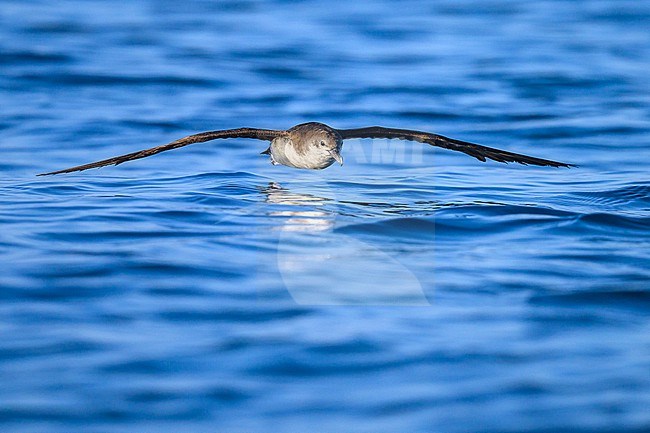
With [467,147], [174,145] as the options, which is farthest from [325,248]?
[467,147]

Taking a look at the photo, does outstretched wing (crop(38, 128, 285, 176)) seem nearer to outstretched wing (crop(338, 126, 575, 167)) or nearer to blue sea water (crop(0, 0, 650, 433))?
blue sea water (crop(0, 0, 650, 433))

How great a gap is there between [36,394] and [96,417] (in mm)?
401

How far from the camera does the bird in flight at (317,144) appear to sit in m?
8.70

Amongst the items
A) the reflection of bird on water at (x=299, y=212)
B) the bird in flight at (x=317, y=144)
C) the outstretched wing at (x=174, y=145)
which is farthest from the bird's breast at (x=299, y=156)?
the outstretched wing at (x=174, y=145)

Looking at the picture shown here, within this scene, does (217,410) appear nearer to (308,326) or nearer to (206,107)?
(308,326)

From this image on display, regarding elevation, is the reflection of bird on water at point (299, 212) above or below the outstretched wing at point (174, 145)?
below

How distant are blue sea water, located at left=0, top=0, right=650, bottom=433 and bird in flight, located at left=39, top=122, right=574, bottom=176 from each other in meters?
0.38

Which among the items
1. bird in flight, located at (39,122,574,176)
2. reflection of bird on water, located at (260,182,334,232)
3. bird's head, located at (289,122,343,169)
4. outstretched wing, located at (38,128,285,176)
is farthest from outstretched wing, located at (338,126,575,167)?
outstretched wing, located at (38,128,285,176)

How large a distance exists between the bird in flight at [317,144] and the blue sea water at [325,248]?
38 centimetres

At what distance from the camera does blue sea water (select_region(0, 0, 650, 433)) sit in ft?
16.7

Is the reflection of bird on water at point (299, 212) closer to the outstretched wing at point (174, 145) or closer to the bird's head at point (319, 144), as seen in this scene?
the bird's head at point (319, 144)

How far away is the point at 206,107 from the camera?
1400 cm

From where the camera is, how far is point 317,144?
927 cm

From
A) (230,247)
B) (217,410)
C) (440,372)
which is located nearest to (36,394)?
(217,410)
